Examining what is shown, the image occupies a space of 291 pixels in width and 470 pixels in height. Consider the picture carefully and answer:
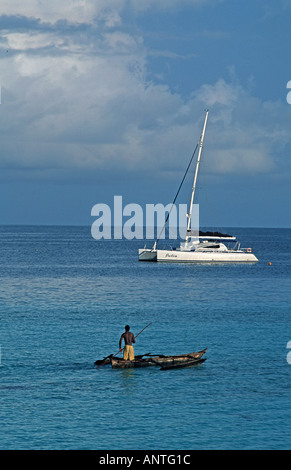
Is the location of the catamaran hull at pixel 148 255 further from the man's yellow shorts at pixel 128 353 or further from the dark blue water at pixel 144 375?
the man's yellow shorts at pixel 128 353

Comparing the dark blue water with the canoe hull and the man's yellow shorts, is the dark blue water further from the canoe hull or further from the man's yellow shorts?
the man's yellow shorts

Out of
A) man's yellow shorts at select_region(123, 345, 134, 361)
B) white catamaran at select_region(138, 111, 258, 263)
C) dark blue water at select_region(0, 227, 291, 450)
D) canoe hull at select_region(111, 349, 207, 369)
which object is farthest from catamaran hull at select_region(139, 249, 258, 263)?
man's yellow shorts at select_region(123, 345, 134, 361)

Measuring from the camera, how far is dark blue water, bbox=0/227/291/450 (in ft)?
84.4

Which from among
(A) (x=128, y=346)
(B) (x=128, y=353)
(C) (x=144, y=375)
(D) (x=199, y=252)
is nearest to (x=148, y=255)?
(D) (x=199, y=252)

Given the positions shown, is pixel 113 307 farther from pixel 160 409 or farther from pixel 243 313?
pixel 160 409

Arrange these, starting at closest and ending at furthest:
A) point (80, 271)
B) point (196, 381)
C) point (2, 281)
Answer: point (196, 381)
point (2, 281)
point (80, 271)

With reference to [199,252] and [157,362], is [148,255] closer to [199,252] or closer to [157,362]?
[199,252]

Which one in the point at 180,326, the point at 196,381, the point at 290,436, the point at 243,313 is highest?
the point at 243,313

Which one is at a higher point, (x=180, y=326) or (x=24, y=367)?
(x=180, y=326)

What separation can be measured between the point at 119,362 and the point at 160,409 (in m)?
6.65

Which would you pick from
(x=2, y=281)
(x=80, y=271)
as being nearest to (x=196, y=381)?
(x=2, y=281)

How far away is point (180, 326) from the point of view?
5006 cm

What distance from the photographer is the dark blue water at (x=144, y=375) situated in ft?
84.4

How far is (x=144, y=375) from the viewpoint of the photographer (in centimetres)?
3397
